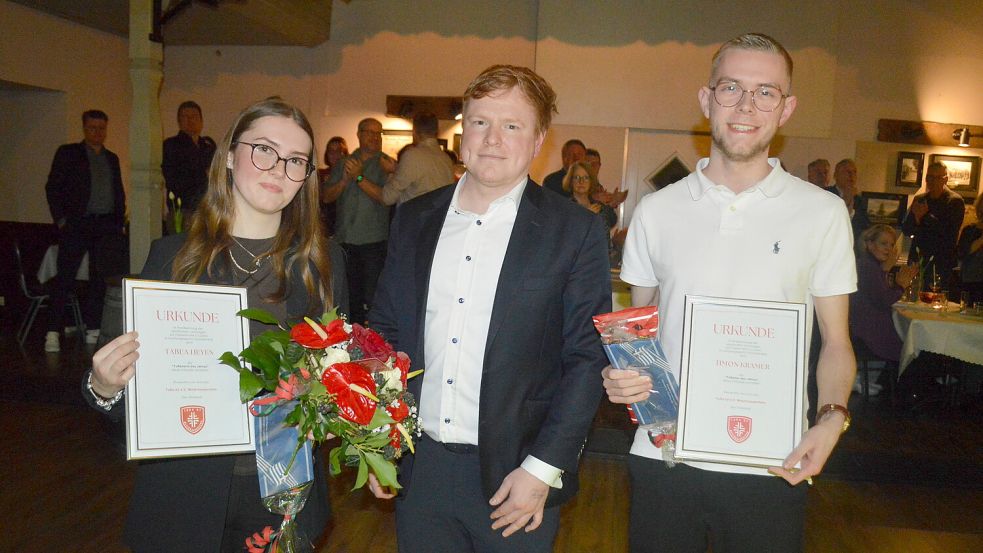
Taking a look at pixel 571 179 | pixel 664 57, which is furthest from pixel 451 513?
pixel 664 57

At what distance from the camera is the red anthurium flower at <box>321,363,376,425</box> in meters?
1.51

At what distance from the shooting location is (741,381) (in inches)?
66.7

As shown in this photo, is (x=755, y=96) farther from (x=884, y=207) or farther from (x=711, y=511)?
(x=884, y=207)

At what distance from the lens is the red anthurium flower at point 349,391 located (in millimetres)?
1509

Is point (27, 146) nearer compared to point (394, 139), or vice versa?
point (27, 146)

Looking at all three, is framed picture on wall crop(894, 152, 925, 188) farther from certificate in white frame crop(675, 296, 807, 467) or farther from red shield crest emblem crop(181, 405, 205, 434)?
red shield crest emblem crop(181, 405, 205, 434)

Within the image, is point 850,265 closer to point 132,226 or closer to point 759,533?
point 759,533

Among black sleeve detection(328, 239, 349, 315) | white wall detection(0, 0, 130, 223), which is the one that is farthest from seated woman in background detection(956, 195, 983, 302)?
white wall detection(0, 0, 130, 223)

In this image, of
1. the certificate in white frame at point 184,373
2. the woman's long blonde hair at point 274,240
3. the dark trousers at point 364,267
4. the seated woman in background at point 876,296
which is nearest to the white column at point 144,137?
the dark trousers at point 364,267

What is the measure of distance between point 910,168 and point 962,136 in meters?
0.70

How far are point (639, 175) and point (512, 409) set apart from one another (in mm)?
7909

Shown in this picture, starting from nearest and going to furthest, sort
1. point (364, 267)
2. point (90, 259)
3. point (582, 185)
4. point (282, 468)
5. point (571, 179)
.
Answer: point (282, 468) < point (582, 185) < point (571, 179) < point (364, 267) < point (90, 259)

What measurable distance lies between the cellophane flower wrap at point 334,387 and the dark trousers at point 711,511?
0.65 meters

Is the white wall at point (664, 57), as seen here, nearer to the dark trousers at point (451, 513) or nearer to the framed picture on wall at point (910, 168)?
the framed picture on wall at point (910, 168)
